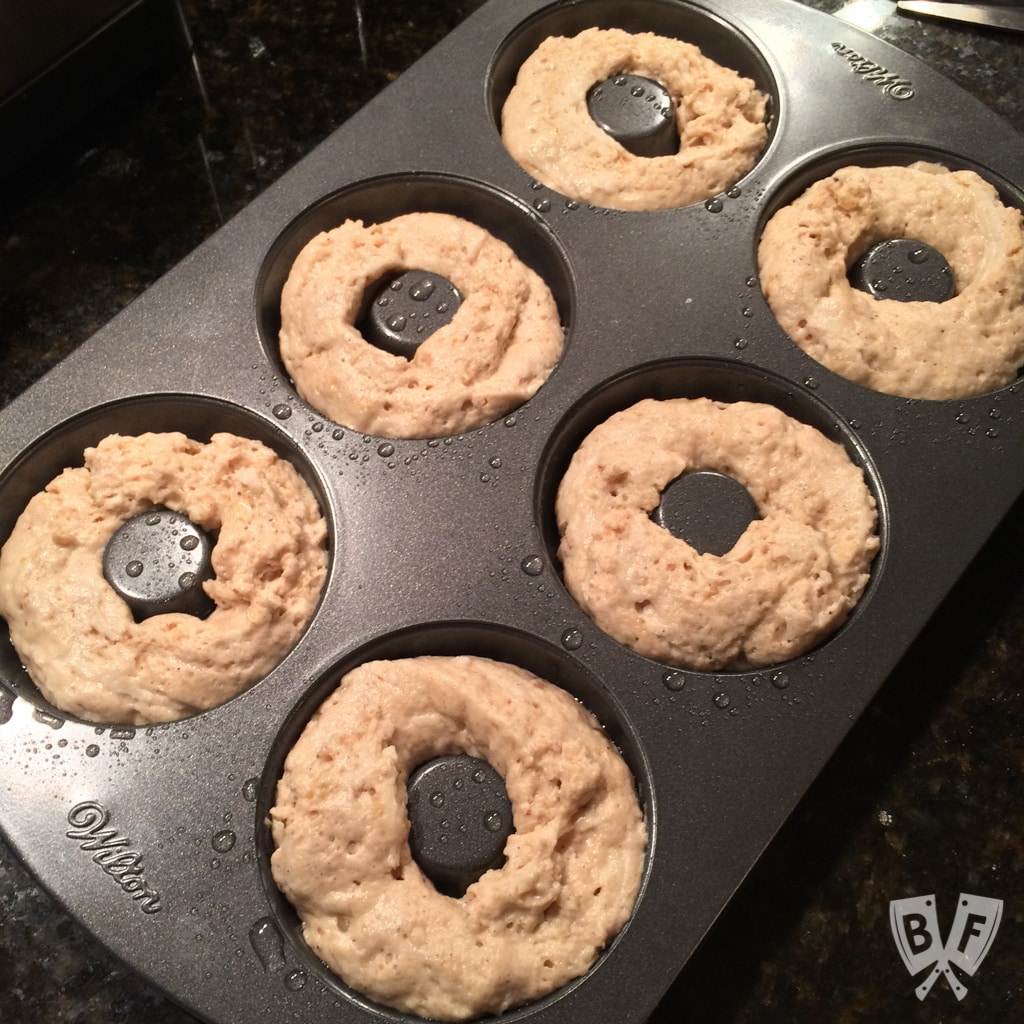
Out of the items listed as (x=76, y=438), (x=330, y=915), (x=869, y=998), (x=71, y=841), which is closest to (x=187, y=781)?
(x=71, y=841)

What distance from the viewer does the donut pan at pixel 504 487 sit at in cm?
135

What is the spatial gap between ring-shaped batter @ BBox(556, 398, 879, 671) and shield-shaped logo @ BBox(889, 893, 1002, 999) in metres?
0.50

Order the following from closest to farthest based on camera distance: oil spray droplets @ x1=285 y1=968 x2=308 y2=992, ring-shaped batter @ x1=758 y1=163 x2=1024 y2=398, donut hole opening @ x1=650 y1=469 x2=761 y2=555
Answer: oil spray droplets @ x1=285 y1=968 x2=308 y2=992
donut hole opening @ x1=650 y1=469 x2=761 y2=555
ring-shaped batter @ x1=758 y1=163 x2=1024 y2=398

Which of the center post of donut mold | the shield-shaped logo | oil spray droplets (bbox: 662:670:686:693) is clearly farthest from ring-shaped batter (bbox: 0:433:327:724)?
the shield-shaped logo

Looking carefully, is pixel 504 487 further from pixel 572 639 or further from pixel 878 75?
pixel 878 75

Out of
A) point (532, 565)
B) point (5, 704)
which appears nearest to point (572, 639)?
point (532, 565)

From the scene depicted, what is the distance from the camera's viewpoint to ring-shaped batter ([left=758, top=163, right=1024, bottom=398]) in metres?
1.78

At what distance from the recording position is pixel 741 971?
5.09 feet

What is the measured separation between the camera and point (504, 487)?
1641mm

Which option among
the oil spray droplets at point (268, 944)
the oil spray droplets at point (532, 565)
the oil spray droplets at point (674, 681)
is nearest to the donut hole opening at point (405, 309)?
the oil spray droplets at point (532, 565)

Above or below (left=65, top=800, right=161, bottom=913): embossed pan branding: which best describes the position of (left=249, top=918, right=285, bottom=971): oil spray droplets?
below

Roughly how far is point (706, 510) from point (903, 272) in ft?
2.40

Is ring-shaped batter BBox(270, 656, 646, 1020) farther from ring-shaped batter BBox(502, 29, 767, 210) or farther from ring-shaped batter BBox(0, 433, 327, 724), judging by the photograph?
ring-shaped batter BBox(502, 29, 767, 210)

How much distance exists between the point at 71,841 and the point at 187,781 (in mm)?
181
